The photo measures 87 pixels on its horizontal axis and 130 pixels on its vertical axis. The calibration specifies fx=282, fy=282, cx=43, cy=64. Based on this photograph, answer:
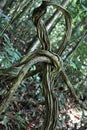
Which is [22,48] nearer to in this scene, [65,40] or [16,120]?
[16,120]

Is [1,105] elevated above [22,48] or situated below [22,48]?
above

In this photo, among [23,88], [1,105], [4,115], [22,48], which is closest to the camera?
[1,105]

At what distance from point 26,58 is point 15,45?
8.66 feet

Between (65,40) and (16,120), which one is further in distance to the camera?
(16,120)

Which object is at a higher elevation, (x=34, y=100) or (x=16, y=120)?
(x=16, y=120)

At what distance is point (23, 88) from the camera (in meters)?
2.13

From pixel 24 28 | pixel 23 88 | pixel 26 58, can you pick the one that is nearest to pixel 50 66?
pixel 26 58

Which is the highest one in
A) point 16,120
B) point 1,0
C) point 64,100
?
point 1,0

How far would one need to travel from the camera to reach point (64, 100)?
224cm

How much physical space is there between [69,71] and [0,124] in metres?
1.01

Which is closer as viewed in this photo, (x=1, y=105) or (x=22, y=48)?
(x=1, y=105)

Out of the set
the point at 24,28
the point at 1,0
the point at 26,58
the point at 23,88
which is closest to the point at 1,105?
the point at 26,58

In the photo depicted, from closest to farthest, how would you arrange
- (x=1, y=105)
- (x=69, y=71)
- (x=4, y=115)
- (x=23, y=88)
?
(x=1, y=105), (x=4, y=115), (x=23, y=88), (x=69, y=71)

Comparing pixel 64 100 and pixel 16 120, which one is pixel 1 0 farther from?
pixel 16 120
